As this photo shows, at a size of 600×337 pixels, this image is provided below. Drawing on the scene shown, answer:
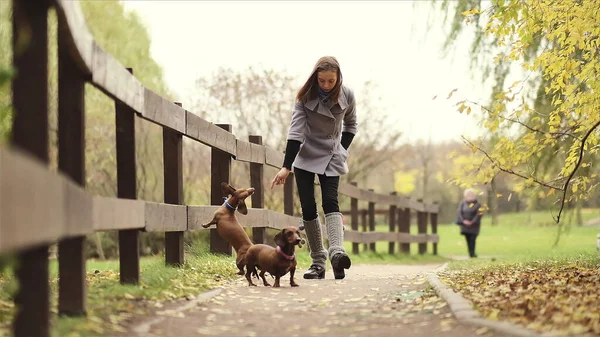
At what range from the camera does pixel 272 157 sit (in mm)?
9602

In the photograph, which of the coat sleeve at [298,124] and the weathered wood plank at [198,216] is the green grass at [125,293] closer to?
the weathered wood plank at [198,216]

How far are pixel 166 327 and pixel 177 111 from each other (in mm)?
2491

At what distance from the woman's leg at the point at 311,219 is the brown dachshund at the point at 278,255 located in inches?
38.2

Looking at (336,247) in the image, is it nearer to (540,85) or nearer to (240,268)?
(240,268)

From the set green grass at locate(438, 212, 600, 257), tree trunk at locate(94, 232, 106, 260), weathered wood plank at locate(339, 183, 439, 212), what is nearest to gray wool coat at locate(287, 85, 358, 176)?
green grass at locate(438, 212, 600, 257)

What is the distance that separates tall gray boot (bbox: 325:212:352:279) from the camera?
737 cm

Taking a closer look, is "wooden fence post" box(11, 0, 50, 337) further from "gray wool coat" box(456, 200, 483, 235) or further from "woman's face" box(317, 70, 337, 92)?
"gray wool coat" box(456, 200, 483, 235)

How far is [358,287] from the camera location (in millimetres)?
6785

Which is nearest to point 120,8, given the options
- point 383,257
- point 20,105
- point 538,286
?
point 383,257

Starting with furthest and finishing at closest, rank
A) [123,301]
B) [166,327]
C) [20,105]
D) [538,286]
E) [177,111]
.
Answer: [177,111] < [538,286] < [123,301] < [166,327] < [20,105]

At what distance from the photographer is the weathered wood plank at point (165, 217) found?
222 inches

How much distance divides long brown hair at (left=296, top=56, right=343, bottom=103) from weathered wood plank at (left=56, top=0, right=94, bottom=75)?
2.97 m

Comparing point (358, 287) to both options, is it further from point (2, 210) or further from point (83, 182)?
point (2, 210)

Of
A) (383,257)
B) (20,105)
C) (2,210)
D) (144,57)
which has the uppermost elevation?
(144,57)
